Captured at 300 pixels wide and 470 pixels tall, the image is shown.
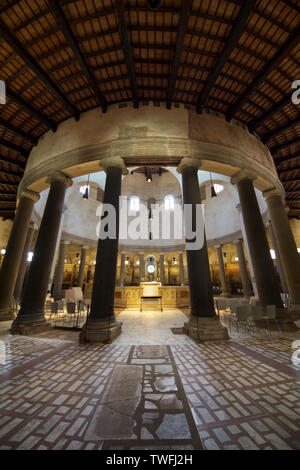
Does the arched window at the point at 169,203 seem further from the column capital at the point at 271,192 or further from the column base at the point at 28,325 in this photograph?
the column base at the point at 28,325

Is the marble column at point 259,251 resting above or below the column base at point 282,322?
above

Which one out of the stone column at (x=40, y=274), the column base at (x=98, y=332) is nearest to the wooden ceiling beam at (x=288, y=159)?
the stone column at (x=40, y=274)

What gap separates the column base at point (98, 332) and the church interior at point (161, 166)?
0.03m

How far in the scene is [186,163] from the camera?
6.82 metres

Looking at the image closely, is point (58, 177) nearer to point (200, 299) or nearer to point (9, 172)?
point (9, 172)

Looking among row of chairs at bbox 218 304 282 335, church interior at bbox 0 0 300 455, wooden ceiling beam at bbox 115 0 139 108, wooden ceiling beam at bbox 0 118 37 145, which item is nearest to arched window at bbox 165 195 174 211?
church interior at bbox 0 0 300 455

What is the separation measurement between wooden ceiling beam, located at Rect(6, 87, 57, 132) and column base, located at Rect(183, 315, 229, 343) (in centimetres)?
1055

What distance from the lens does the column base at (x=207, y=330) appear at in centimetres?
495

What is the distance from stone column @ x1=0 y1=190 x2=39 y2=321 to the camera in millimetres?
7816

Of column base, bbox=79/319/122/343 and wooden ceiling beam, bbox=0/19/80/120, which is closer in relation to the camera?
column base, bbox=79/319/122/343

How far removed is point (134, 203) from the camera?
22141 millimetres

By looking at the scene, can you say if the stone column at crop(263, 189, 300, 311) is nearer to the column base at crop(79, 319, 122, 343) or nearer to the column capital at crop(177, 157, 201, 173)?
the column capital at crop(177, 157, 201, 173)

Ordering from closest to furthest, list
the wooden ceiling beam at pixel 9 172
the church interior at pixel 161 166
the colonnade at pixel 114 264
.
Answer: the church interior at pixel 161 166, the colonnade at pixel 114 264, the wooden ceiling beam at pixel 9 172

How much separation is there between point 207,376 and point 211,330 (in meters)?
2.20
